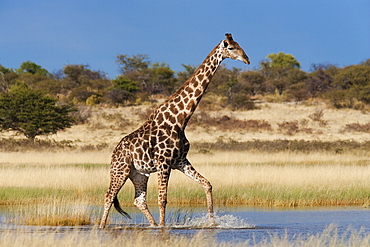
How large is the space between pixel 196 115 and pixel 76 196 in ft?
104

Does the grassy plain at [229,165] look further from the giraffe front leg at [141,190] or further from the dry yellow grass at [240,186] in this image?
the giraffe front leg at [141,190]

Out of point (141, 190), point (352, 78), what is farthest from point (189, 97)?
point (352, 78)

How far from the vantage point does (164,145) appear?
36.8 feet

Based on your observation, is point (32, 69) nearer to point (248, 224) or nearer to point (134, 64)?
point (134, 64)

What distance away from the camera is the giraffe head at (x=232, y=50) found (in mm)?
11273

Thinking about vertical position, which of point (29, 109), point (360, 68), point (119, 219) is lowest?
point (119, 219)

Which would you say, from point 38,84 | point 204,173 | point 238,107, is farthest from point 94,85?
point 204,173

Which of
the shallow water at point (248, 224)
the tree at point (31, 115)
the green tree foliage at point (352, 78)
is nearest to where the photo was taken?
the shallow water at point (248, 224)

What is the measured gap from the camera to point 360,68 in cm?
5966

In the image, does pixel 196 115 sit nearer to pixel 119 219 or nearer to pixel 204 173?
pixel 204 173

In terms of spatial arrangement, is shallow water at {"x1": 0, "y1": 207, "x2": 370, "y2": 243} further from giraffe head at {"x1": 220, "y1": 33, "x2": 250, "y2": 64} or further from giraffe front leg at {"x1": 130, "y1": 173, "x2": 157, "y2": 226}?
giraffe head at {"x1": 220, "y1": 33, "x2": 250, "y2": 64}

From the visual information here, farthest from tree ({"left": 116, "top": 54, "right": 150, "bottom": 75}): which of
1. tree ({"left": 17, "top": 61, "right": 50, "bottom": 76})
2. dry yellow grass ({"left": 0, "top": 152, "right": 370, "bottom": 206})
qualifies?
dry yellow grass ({"left": 0, "top": 152, "right": 370, "bottom": 206})

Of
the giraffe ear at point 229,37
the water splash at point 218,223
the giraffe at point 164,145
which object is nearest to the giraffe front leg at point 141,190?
the giraffe at point 164,145

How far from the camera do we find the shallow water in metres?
11.1
